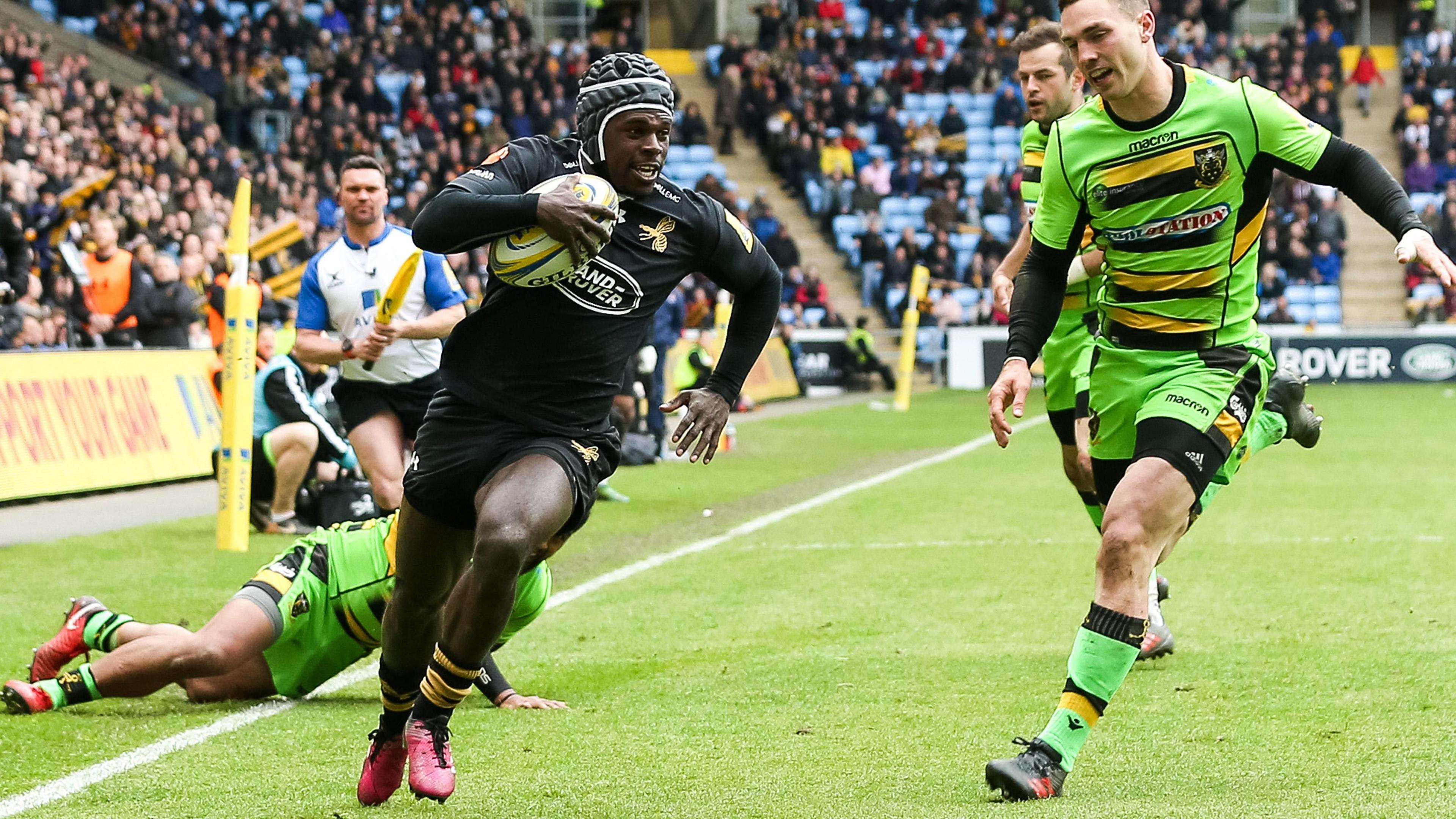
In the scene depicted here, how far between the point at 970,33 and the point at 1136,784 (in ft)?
119

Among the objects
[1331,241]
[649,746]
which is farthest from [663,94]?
[1331,241]

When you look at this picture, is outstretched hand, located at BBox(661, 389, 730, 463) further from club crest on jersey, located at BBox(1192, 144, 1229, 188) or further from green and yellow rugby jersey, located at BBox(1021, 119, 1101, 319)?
green and yellow rugby jersey, located at BBox(1021, 119, 1101, 319)

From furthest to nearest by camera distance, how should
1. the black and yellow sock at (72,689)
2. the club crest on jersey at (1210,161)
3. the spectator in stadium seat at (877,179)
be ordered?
the spectator in stadium seat at (877,179) → the black and yellow sock at (72,689) → the club crest on jersey at (1210,161)

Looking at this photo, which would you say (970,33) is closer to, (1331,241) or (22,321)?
(1331,241)

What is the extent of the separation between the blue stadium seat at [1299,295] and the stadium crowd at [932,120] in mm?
218

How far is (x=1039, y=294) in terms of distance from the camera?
5617 millimetres

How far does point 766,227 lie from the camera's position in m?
34.3

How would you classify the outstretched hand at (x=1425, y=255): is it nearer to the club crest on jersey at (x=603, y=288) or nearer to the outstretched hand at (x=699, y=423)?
the outstretched hand at (x=699, y=423)

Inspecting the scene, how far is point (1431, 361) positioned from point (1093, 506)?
85.8 ft

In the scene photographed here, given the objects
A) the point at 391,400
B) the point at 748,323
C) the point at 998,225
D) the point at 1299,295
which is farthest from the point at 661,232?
the point at 1299,295

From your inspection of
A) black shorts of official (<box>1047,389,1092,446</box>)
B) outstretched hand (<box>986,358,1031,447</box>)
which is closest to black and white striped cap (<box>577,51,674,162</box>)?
outstretched hand (<box>986,358,1031,447</box>)

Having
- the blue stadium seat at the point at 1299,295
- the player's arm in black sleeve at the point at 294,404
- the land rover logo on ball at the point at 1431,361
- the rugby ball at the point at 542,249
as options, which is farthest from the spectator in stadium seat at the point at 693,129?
the rugby ball at the point at 542,249

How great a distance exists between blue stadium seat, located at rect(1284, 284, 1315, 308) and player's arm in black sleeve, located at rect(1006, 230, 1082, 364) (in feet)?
97.9

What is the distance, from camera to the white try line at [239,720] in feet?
16.5
